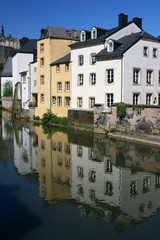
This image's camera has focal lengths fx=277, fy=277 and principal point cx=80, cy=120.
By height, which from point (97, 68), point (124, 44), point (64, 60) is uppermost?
point (124, 44)

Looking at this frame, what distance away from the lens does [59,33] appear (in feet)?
133

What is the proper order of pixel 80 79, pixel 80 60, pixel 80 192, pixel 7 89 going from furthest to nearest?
1. pixel 7 89
2. pixel 80 79
3. pixel 80 60
4. pixel 80 192

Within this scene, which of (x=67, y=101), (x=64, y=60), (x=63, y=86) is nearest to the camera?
(x=67, y=101)

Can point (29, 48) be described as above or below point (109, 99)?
above

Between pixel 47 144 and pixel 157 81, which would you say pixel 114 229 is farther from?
pixel 157 81

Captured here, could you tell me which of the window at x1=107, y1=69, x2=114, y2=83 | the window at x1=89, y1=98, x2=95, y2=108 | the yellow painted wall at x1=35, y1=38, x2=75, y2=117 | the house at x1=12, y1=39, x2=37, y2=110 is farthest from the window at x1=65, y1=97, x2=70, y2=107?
the house at x1=12, y1=39, x2=37, y2=110

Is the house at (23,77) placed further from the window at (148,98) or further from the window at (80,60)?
the window at (148,98)

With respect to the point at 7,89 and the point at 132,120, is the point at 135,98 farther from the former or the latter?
the point at 7,89

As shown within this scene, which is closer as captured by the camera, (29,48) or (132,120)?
(132,120)

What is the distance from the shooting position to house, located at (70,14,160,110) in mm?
28547

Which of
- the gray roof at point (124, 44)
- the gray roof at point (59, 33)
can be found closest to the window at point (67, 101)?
the gray roof at point (124, 44)

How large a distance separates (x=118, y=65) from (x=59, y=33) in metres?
15.8

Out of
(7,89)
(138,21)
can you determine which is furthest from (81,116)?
(7,89)

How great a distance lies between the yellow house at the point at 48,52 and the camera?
3941 cm
